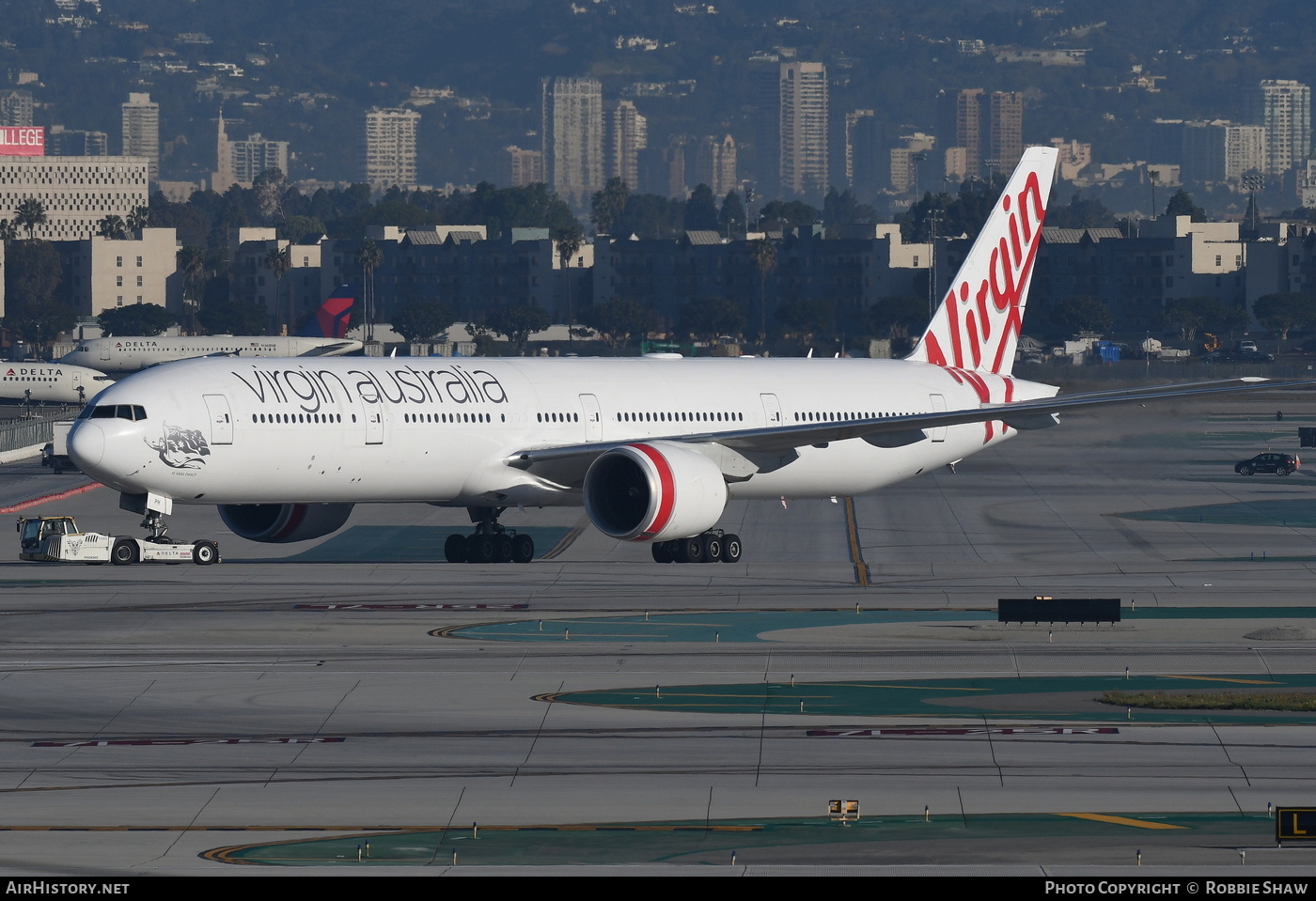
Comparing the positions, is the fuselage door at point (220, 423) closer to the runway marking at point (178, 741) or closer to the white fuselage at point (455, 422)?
the white fuselage at point (455, 422)

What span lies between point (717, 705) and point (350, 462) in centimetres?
1876

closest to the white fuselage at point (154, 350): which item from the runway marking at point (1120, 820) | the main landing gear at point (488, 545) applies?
the main landing gear at point (488, 545)

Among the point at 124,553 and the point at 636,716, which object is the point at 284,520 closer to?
the point at 124,553

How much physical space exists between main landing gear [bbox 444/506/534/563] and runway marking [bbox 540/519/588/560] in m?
1.71

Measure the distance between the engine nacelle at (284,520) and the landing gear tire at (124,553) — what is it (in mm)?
2441

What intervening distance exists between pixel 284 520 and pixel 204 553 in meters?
2.22

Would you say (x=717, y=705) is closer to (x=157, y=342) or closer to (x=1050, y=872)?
(x=1050, y=872)

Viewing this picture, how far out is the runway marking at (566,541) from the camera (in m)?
50.6

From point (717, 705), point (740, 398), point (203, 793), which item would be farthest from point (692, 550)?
point (203, 793)

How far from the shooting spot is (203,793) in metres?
21.6

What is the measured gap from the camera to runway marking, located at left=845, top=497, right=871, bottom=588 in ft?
144

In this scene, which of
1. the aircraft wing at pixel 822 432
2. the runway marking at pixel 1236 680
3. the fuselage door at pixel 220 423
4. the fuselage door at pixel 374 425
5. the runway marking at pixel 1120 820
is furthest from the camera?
the aircraft wing at pixel 822 432

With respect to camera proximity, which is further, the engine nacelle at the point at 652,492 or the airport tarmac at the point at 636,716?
the engine nacelle at the point at 652,492

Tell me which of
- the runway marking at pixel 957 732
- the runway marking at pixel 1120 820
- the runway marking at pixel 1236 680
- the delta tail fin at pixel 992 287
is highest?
the delta tail fin at pixel 992 287
